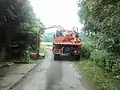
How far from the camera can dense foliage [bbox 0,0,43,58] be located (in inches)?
746

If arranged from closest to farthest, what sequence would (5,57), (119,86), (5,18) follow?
1. (119,86)
2. (5,18)
3. (5,57)

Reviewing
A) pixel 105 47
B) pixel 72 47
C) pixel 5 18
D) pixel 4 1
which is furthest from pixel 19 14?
pixel 72 47

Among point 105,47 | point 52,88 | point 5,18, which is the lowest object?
point 52,88

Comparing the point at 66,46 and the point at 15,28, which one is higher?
the point at 15,28

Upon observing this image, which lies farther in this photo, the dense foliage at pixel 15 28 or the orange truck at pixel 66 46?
the orange truck at pixel 66 46

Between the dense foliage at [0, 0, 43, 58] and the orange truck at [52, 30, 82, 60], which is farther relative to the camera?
the orange truck at [52, 30, 82, 60]

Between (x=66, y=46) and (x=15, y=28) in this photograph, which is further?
(x=66, y=46)

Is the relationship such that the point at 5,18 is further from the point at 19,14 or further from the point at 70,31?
the point at 70,31

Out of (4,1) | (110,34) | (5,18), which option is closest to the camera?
(110,34)

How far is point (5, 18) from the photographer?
19.5 meters

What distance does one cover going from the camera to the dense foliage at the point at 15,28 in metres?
19.0

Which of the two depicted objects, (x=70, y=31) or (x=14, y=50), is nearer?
(x=14, y=50)

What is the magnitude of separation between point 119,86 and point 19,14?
11403 mm

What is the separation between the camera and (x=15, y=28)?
2455 centimetres
